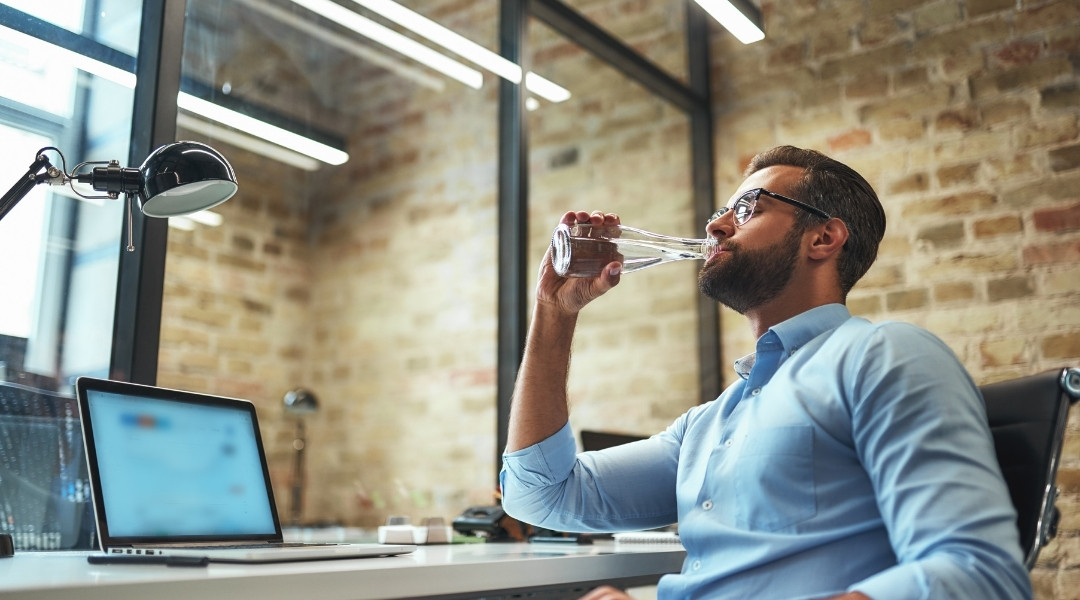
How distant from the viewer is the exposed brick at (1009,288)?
106 inches

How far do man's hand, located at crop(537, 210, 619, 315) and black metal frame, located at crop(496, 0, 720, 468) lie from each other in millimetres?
988

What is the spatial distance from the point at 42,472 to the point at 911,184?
8.46ft

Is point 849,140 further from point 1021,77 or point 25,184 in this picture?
point 25,184

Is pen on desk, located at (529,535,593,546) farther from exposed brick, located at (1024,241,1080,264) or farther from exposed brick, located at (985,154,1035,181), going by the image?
exposed brick, located at (985,154,1035,181)

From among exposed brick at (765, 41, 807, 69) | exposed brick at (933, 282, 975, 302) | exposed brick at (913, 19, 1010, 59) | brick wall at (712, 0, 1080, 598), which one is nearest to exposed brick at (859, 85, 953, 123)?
brick wall at (712, 0, 1080, 598)

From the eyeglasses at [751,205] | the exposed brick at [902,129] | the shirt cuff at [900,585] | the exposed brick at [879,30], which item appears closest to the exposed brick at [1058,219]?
the exposed brick at [902,129]

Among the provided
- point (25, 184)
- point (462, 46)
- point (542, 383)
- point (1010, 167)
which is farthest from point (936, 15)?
point (25, 184)

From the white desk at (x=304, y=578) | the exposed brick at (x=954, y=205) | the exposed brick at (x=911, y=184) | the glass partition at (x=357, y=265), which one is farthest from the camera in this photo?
the glass partition at (x=357, y=265)

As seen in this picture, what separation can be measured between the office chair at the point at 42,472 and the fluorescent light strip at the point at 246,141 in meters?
0.58

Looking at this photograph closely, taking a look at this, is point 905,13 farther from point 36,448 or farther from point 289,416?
point 289,416

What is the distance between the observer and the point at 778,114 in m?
3.34

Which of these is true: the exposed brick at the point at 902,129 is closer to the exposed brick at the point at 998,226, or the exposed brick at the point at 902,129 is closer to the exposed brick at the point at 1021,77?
the exposed brick at the point at 1021,77

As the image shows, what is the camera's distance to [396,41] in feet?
11.1

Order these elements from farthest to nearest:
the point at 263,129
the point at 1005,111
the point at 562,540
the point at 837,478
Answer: the point at 263,129
the point at 1005,111
the point at 562,540
the point at 837,478
